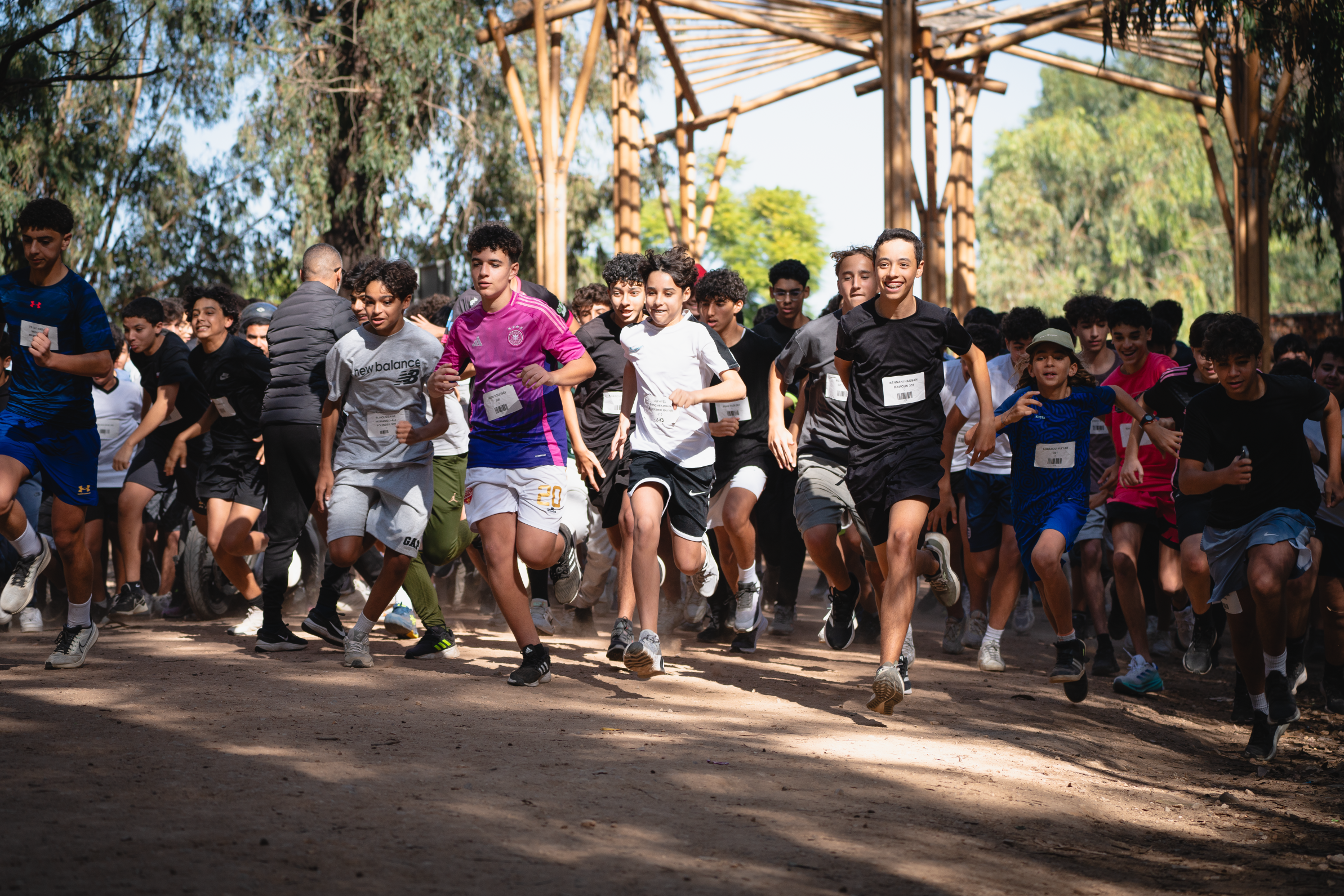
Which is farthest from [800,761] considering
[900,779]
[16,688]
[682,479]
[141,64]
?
[141,64]

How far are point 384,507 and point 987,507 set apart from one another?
366 centimetres

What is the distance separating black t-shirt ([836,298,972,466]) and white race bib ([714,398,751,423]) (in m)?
1.18


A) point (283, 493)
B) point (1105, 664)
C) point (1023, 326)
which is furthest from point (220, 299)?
point (1105, 664)

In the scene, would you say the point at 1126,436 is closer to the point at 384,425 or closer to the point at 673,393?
the point at 673,393

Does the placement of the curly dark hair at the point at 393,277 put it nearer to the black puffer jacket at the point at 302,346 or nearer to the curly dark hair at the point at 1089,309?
the black puffer jacket at the point at 302,346

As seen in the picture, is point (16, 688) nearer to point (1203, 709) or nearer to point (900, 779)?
point (900, 779)

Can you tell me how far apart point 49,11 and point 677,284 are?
15.9 meters

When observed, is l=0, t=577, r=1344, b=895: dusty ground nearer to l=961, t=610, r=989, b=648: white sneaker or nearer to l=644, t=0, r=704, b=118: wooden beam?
l=961, t=610, r=989, b=648: white sneaker

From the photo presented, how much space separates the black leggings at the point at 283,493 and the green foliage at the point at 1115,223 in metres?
40.5

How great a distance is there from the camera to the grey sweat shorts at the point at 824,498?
291 inches

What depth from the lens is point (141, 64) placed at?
68.6 ft

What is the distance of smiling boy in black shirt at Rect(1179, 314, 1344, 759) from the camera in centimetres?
576

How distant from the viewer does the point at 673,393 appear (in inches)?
265

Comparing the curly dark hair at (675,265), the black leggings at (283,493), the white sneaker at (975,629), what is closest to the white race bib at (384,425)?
the black leggings at (283,493)
